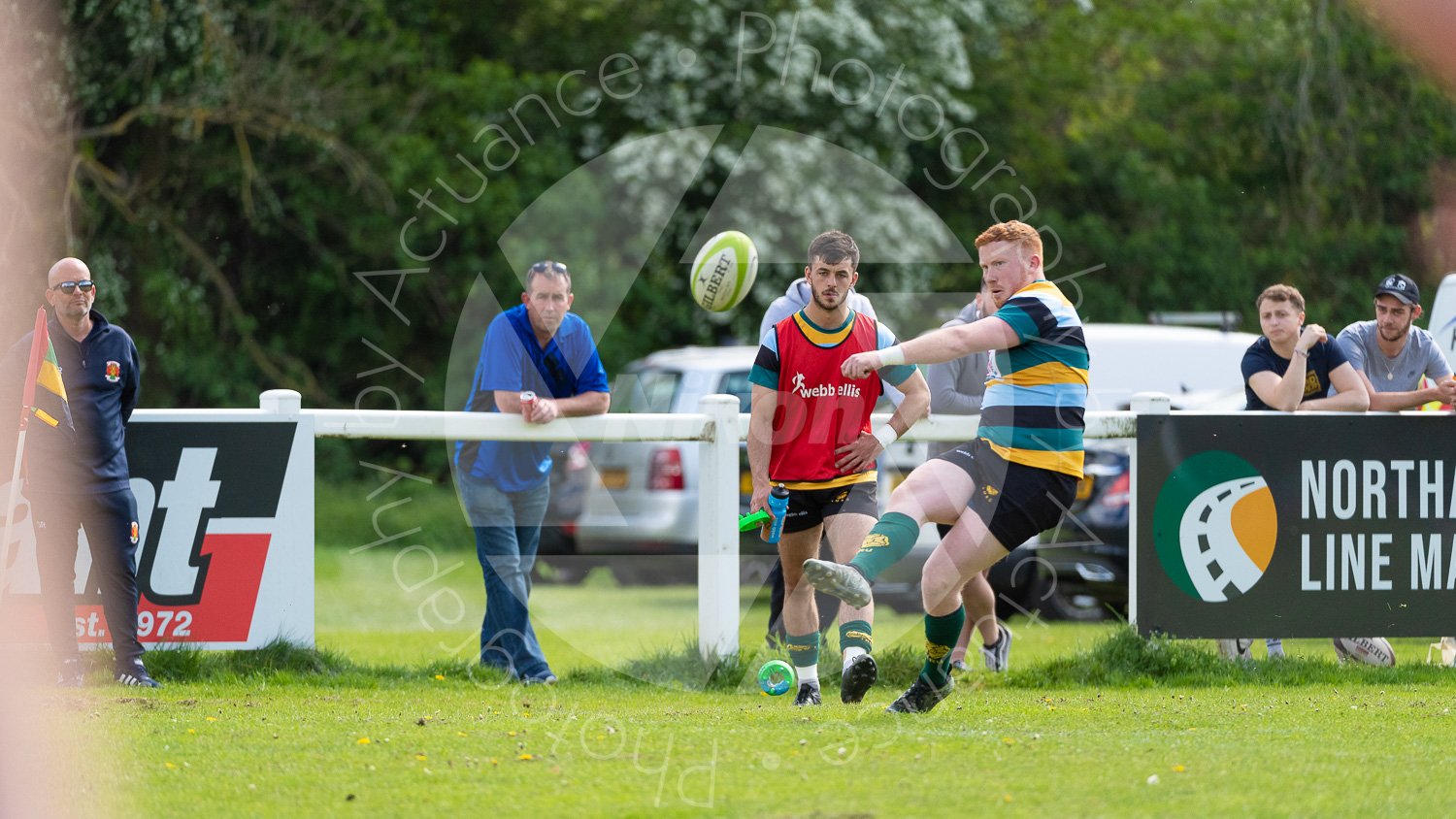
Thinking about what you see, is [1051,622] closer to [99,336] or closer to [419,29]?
[99,336]

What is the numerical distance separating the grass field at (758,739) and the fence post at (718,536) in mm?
157

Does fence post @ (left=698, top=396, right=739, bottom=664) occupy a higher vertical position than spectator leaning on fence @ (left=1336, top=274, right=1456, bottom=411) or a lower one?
lower

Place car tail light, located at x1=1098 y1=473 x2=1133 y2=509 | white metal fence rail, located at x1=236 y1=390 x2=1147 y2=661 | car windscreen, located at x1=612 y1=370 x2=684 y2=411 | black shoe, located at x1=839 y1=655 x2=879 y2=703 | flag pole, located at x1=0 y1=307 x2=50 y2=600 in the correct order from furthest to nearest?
car windscreen, located at x1=612 y1=370 x2=684 y2=411
car tail light, located at x1=1098 y1=473 x2=1133 y2=509
white metal fence rail, located at x1=236 y1=390 x2=1147 y2=661
flag pole, located at x1=0 y1=307 x2=50 y2=600
black shoe, located at x1=839 y1=655 x2=879 y2=703

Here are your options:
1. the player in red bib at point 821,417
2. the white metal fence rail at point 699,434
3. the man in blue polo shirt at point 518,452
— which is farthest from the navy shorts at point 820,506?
the man in blue polo shirt at point 518,452

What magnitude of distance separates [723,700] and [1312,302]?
17796 mm

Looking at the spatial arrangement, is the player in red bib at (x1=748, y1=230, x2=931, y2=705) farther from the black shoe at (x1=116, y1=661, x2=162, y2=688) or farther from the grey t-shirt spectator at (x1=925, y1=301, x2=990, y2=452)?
the black shoe at (x1=116, y1=661, x2=162, y2=688)

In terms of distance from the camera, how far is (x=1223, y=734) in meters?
6.50

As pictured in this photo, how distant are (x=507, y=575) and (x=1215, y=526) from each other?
3773 mm

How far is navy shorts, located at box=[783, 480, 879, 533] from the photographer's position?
24.5 ft

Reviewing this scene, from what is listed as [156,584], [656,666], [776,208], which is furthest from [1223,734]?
[776,208]

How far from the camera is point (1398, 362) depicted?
32.1ft

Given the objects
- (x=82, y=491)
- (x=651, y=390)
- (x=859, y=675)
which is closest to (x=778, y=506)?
(x=859, y=675)

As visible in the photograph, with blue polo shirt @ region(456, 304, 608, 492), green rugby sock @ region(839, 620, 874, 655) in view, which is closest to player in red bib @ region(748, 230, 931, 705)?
A: green rugby sock @ region(839, 620, 874, 655)

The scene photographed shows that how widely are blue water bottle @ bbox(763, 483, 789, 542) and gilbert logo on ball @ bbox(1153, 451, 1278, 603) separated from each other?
2.46 m
